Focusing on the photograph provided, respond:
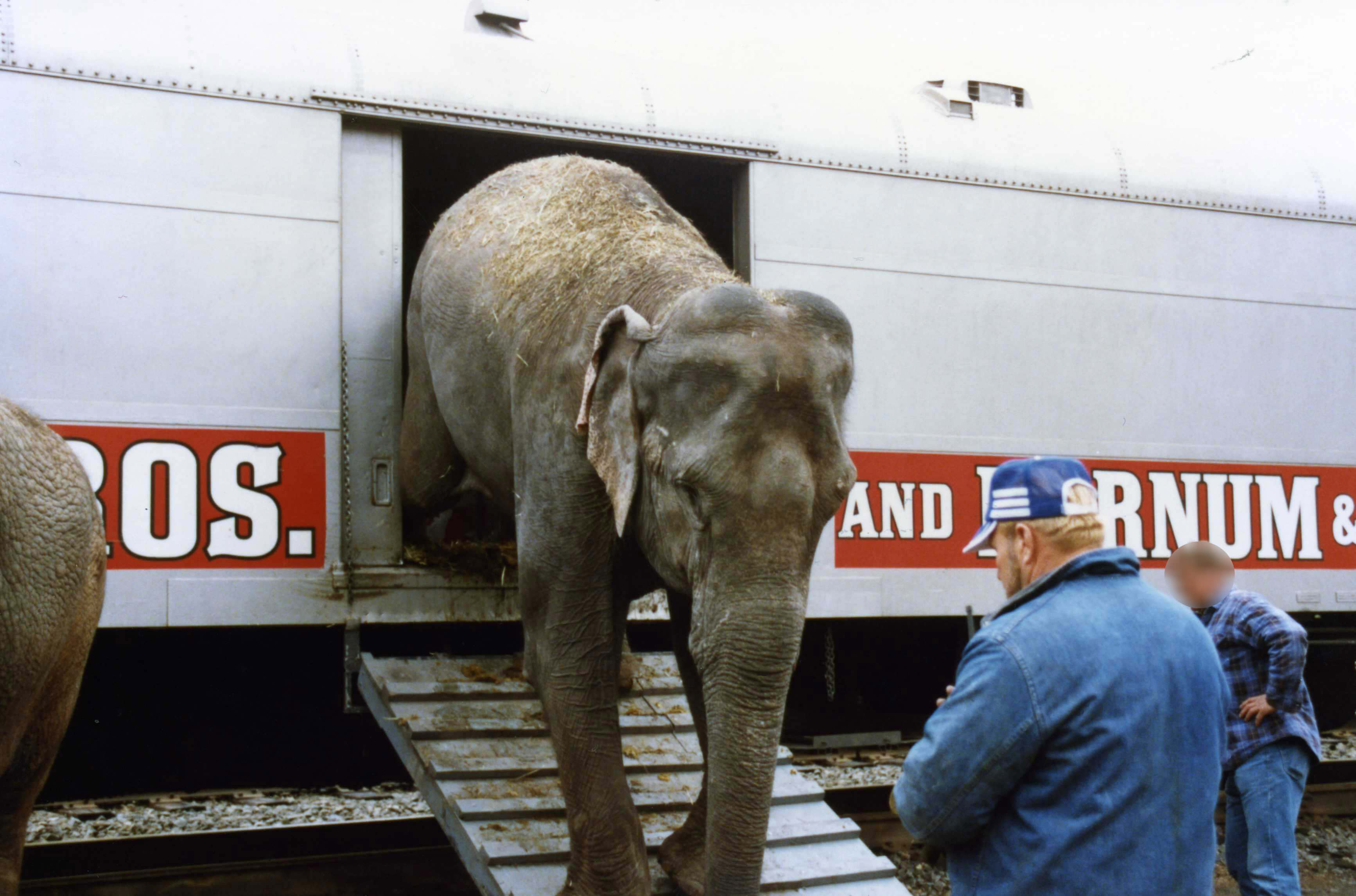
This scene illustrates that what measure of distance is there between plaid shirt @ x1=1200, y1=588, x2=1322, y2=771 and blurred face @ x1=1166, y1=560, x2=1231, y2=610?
97 millimetres

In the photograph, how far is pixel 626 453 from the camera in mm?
3832

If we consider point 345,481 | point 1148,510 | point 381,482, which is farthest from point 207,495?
point 1148,510

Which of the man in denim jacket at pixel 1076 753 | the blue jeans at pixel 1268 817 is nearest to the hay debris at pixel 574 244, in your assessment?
the man in denim jacket at pixel 1076 753

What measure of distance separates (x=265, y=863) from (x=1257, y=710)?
13.8ft

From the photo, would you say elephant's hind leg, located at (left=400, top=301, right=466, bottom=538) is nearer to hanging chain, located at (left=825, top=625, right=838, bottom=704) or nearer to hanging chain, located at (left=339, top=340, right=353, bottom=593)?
hanging chain, located at (left=339, top=340, right=353, bottom=593)

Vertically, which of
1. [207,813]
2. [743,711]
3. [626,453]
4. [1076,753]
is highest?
[626,453]

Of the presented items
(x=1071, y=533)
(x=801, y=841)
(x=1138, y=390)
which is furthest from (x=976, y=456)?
(x=1071, y=533)

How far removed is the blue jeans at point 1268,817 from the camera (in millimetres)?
4793

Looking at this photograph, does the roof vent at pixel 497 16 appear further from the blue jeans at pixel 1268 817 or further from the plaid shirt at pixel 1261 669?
the blue jeans at pixel 1268 817

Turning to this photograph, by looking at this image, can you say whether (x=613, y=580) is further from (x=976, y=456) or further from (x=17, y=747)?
(x=976, y=456)

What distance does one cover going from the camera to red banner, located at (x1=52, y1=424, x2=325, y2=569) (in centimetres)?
505

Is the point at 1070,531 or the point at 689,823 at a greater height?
the point at 1070,531

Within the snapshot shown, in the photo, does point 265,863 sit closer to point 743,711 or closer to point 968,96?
point 743,711

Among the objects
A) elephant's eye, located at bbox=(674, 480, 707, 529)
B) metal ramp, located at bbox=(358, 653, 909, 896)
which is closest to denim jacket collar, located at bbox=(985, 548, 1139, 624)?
elephant's eye, located at bbox=(674, 480, 707, 529)
